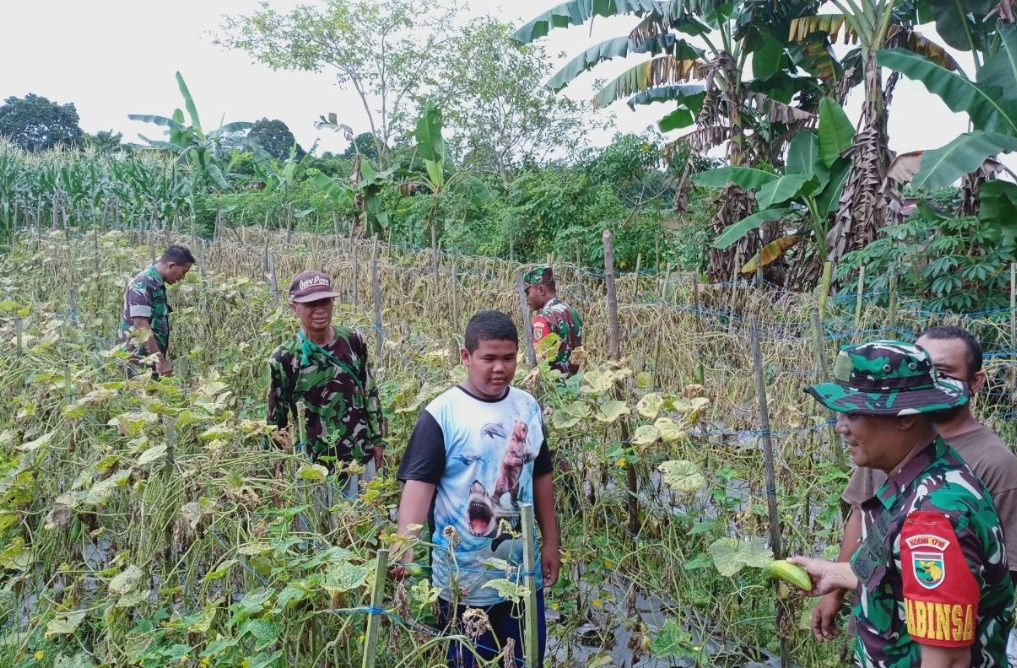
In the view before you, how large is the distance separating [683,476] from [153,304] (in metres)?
3.77

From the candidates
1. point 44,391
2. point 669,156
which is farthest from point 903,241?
point 44,391

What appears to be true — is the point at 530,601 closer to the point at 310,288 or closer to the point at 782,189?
the point at 310,288

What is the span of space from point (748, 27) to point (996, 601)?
932 cm

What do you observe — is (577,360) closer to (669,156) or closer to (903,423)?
(903,423)

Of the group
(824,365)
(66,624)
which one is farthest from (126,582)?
(824,365)

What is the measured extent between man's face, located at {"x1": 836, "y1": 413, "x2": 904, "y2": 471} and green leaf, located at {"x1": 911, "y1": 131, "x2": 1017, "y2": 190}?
547 cm

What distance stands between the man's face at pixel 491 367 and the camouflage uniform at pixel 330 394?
Answer: 3.88 feet

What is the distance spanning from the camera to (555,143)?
20109mm

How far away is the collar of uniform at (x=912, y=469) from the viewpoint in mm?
1556

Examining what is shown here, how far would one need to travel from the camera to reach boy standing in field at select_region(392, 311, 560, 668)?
7.38ft

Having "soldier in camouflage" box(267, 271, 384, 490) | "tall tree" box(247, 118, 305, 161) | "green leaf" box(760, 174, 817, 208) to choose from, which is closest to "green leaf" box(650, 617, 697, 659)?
"soldier in camouflage" box(267, 271, 384, 490)

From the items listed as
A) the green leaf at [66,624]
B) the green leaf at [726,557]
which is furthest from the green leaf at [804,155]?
the green leaf at [66,624]

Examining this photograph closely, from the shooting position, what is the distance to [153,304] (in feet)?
16.3

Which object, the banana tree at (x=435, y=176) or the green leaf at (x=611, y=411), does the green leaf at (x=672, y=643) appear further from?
the banana tree at (x=435, y=176)
